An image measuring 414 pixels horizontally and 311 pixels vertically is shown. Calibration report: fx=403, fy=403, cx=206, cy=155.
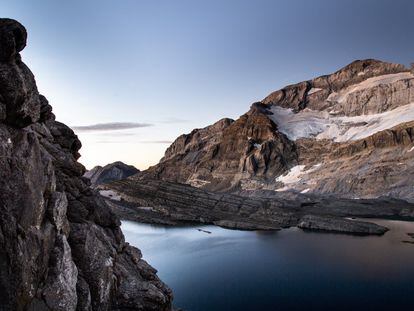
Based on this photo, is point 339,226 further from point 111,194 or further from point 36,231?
point 36,231

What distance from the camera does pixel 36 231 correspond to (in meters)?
17.1

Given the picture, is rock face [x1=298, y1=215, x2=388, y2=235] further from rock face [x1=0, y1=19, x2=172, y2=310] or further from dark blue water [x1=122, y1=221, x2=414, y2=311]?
rock face [x1=0, y1=19, x2=172, y2=310]

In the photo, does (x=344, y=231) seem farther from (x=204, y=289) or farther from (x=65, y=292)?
(x=65, y=292)

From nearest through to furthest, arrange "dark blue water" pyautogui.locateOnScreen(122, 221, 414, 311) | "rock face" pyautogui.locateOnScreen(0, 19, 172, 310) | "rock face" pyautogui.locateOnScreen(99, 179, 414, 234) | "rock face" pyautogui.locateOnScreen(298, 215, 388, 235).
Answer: "rock face" pyautogui.locateOnScreen(0, 19, 172, 310) → "dark blue water" pyautogui.locateOnScreen(122, 221, 414, 311) → "rock face" pyautogui.locateOnScreen(298, 215, 388, 235) → "rock face" pyautogui.locateOnScreen(99, 179, 414, 234)

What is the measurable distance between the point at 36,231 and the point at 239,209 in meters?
101

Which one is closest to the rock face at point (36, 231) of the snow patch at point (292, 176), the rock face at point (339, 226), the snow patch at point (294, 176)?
the rock face at point (339, 226)

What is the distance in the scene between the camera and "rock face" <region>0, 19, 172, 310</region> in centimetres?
1576

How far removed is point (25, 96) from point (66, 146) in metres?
11.8

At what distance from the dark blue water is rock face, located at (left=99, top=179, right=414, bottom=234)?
11759 millimetres

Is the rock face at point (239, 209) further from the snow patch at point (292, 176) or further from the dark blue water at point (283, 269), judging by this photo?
the snow patch at point (292, 176)

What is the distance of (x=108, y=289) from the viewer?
2205 centimetres

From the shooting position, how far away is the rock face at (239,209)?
330ft

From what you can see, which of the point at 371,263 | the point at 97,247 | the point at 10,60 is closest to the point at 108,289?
the point at 97,247

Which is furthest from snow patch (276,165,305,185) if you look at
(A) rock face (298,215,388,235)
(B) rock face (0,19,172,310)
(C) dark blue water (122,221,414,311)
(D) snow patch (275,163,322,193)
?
(B) rock face (0,19,172,310)
